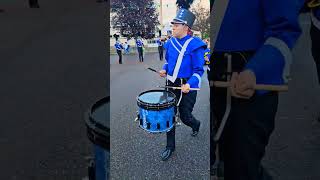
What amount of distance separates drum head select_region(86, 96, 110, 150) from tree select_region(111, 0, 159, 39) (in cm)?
35

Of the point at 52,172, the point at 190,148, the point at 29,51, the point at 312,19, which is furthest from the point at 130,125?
the point at 29,51

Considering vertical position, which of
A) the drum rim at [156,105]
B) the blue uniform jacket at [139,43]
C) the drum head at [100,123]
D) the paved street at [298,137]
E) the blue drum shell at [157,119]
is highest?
the blue uniform jacket at [139,43]

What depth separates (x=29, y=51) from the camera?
5883 millimetres

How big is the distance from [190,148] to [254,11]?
0.52 metres

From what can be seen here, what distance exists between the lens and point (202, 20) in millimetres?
1367

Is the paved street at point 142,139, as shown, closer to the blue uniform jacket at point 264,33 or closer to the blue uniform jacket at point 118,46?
the blue uniform jacket at point 118,46

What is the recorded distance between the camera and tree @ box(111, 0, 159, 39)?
→ 1.37 metres

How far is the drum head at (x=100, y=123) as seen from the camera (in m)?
1.65

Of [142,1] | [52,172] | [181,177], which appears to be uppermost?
[142,1]

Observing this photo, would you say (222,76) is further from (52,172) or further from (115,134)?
(52,172)

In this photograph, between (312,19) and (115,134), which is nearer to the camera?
(115,134)

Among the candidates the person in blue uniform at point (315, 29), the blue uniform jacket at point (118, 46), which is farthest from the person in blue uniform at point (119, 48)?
the person in blue uniform at point (315, 29)

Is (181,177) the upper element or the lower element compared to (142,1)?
lower

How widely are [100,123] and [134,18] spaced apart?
52 centimetres
